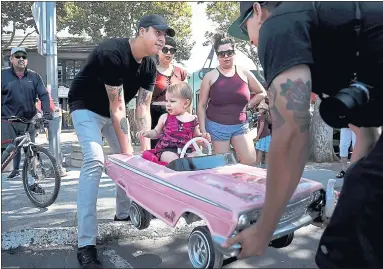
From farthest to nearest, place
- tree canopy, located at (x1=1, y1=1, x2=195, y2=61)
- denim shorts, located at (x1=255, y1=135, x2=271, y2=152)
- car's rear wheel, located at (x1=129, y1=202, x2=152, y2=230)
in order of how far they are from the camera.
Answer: tree canopy, located at (x1=1, y1=1, x2=195, y2=61)
denim shorts, located at (x1=255, y1=135, x2=271, y2=152)
car's rear wheel, located at (x1=129, y1=202, x2=152, y2=230)

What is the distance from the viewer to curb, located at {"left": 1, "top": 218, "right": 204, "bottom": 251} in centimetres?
358

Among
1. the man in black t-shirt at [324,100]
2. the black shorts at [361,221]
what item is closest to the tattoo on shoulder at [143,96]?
the man in black t-shirt at [324,100]

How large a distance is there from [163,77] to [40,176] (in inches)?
80.9

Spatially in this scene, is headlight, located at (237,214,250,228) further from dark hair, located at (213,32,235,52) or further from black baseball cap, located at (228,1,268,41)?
dark hair, located at (213,32,235,52)

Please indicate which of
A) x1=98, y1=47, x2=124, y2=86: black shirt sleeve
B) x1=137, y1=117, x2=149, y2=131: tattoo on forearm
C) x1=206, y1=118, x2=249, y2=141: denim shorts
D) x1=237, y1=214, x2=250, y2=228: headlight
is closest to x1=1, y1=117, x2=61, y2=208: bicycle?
x1=137, y1=117, x2=149, y2=131: tattoo on forearm

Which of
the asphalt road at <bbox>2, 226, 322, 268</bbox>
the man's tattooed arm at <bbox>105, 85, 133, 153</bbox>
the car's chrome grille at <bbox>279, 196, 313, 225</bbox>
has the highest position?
the man's tattooed arm at <bbox>105, 85, 133, 153</bbox>

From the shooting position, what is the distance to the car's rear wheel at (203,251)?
2.49 meters

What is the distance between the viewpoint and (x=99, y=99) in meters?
3.46

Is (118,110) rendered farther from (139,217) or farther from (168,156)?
(139,217)

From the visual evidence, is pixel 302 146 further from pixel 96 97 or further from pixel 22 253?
pixel 22 253

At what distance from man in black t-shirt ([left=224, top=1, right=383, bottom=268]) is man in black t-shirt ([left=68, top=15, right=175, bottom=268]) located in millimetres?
1958

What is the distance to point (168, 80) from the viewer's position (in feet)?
15.8

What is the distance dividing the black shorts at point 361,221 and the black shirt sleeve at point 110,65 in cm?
227

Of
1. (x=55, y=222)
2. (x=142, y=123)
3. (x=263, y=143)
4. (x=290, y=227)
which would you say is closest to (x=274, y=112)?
(x=290, y=227)
